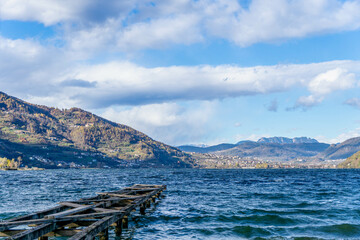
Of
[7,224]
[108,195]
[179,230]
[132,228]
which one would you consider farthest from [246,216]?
[7,224]

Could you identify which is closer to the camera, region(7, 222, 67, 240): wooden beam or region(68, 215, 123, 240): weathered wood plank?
region(7, 222, 67, 240): wooden beam

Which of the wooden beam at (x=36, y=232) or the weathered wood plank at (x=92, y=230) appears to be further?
the weathered wood plank at (x=92, y=230)

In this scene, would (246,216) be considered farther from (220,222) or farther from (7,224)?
(7,224)

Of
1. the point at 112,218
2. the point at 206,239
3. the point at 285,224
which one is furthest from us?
the point at 285,224

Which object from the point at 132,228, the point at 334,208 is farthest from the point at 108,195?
the point at 334,208

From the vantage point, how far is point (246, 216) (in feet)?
109

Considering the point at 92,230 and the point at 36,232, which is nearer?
the point at 36,232

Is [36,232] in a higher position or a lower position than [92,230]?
higher

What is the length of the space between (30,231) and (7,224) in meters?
2.07

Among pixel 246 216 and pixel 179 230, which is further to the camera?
pixel 246 216

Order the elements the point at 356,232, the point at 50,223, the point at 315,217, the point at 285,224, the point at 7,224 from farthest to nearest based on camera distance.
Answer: the point at 315,217
the point at 285,224
the point at 356,232
the point at 50,223
the point at 7,224

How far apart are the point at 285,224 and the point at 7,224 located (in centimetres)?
2352

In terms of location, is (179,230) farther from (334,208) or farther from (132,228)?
(334,208)

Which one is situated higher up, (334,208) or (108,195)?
(108,195)
